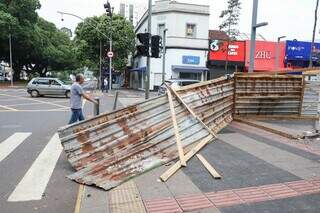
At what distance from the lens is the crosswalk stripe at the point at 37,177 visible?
6.16 metres

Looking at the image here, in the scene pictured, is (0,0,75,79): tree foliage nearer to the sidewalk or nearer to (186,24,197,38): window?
(186,24,197,38): window

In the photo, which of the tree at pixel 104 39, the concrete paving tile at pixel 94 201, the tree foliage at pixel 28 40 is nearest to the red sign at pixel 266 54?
the tree at pixel 104 39

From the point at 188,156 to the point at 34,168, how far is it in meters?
3.02

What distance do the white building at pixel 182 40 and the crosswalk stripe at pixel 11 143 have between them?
28.6 metres

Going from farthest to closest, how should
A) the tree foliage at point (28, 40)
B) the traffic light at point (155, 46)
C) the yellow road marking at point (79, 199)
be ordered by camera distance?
1. the tree foliage at point (28, 40)
2. the traffic light at point (155, 46)
3. the yellow road marking at point (79, 199)

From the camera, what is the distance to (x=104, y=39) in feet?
149

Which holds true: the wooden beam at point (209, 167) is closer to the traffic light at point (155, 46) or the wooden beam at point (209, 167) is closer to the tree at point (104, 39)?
the traffic light at point (155, 46)

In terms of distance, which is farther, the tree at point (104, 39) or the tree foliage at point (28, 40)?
the tree foliage at point (28, 40)

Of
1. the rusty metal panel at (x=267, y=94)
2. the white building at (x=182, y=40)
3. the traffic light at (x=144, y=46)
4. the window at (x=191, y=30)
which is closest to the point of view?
the rusty metal panel at (x=267, y=94)

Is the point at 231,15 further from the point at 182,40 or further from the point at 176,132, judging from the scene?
the point at 176,132

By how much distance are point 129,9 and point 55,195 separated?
99.1 meters

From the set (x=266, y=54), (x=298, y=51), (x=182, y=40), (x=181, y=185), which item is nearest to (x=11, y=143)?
(x=181, y=185)

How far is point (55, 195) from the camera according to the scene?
6.18m

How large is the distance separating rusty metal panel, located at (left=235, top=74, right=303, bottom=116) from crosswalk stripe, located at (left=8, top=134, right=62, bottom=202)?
5.92m
